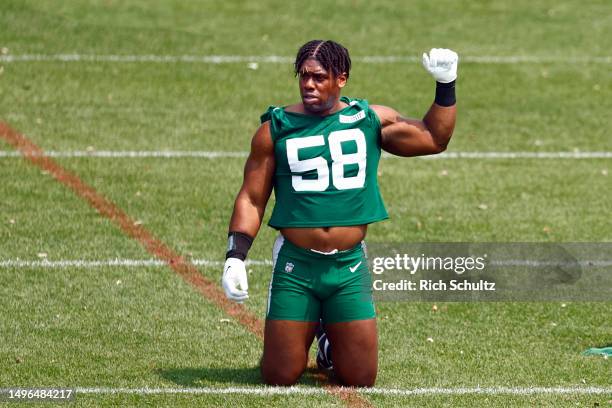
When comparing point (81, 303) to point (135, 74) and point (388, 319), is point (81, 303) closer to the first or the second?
point (388, 319)

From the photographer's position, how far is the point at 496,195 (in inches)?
464

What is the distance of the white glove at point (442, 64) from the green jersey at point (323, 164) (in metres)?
0.48

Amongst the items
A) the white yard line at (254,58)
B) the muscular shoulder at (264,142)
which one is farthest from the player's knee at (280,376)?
the white yard line at (254,58)

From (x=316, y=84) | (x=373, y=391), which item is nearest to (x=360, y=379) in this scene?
(x=373, y=391)

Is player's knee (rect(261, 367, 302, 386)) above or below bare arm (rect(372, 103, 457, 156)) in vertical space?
below

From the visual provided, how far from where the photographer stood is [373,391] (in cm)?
746

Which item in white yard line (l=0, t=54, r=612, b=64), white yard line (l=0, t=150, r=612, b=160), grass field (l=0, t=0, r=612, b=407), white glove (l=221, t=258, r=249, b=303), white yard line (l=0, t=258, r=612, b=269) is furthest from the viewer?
white yard line (l=0, t=54, r=612, b=64)

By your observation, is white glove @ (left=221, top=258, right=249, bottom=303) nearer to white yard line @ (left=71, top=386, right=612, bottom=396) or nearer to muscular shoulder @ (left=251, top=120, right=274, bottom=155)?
white yard line @ (left=71, top=386, right=612, bottom=396)

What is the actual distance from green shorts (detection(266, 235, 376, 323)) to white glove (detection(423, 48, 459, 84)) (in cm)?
108

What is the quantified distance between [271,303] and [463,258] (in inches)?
121

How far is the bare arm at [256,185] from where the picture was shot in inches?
293

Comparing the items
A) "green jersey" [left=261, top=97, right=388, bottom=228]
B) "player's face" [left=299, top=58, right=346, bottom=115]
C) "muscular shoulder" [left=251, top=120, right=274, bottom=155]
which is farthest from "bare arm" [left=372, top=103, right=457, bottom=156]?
"muscular shoulder" [left=251, top=120, right=274, bottom=155]

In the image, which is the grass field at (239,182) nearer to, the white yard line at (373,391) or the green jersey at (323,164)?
the white yard line at (373,391)

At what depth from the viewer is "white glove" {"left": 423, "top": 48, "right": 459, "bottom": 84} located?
718cm
